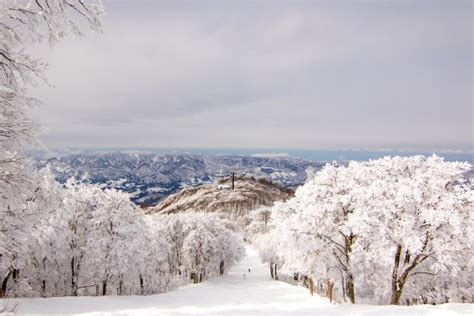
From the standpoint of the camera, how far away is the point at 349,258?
101 feet

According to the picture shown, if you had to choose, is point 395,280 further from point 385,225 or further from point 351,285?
point 385,225

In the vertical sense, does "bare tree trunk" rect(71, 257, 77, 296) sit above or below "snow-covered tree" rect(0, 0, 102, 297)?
below

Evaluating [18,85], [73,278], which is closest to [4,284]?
[73,278]

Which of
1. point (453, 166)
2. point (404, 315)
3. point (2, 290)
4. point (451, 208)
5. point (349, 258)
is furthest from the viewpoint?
point (2, 290)

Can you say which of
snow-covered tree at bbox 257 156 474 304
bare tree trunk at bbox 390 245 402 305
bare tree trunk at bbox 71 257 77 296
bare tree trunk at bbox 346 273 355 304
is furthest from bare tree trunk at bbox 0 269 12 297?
bare tree trunk at bbox 390 245 402 305

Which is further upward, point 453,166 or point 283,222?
point 453,166

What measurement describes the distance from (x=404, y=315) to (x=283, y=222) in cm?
1485

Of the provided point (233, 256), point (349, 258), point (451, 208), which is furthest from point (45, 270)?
point (233, 256)

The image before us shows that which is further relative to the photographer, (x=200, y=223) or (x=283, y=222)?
(x=200, y=223)

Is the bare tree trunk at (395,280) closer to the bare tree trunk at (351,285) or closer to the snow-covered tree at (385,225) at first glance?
the snow-covered tree at (385,225)

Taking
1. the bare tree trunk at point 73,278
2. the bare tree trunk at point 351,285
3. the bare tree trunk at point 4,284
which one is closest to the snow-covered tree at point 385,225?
the bare tree trunk at point 351,285

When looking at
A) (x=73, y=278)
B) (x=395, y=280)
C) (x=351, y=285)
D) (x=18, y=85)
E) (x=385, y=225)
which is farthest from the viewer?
(x=73, y=278)

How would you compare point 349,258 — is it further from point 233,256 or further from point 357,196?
point 233,256

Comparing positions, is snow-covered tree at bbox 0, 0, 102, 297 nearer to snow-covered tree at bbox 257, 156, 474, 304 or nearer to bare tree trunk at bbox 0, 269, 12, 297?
snow-covered tree at bbox 257, 156, 474, 304
